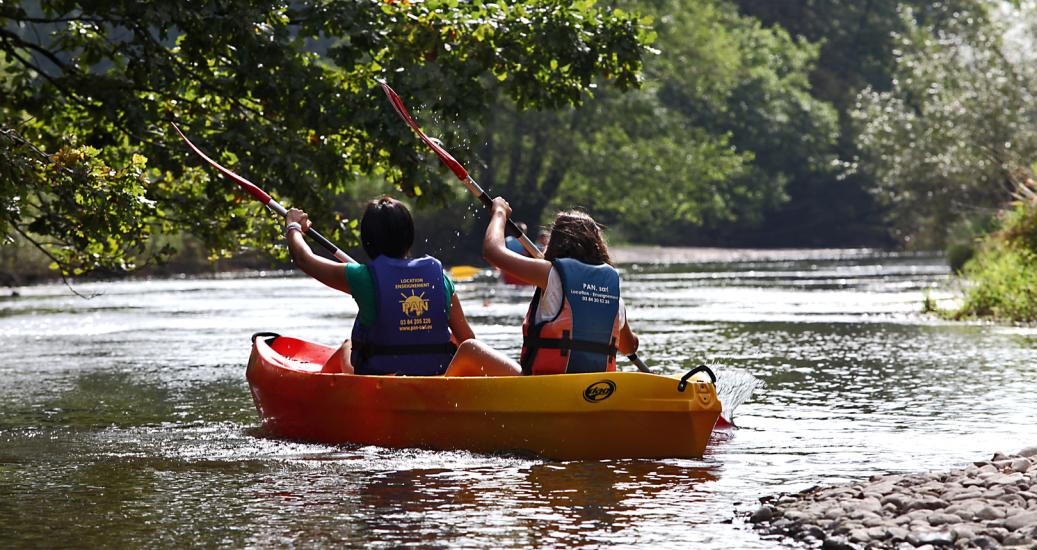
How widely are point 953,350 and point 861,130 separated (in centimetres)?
5025

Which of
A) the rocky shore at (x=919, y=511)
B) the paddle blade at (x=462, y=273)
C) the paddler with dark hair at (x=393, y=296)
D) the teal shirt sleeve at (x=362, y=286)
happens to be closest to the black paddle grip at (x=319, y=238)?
the paddler with dark hair at (x=393, y=296)

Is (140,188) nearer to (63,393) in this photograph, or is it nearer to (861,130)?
(63,393)

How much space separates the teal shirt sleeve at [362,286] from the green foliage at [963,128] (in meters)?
Result: 29.0

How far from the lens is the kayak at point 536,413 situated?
8.78m

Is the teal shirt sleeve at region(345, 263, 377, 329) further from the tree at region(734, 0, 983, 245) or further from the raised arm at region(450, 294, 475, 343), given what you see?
the tree at region(734, 0, 983, 245)

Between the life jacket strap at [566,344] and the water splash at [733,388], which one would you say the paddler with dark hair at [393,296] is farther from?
the water splash at [733,388]

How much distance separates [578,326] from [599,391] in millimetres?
447

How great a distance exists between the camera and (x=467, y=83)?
49.4 ft

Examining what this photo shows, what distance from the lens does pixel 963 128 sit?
4041cm

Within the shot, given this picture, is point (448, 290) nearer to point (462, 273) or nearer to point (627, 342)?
point (627, 342)

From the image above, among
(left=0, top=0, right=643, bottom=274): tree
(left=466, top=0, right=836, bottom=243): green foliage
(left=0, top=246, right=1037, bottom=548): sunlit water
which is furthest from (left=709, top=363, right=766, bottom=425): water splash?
(left=466, top=0, right=836, bottom=243): green foliage

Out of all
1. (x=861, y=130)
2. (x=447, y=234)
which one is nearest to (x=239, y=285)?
(x=447, y=234)

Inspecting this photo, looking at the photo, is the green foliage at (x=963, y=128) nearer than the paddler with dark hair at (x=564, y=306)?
No

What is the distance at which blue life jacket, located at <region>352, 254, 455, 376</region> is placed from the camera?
368 inches
